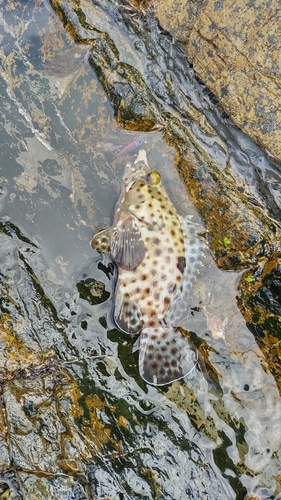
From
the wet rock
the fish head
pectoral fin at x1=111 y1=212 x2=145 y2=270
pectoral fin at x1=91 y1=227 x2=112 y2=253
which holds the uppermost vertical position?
the wet rock

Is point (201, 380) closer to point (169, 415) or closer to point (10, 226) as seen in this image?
point (169, 415)

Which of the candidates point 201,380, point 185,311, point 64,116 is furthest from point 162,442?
point 64,116

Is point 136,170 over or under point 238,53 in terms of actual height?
under

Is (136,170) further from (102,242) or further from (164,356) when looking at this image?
(164,356)

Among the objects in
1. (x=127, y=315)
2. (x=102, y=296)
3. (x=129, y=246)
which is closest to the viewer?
(x=129, y=246)

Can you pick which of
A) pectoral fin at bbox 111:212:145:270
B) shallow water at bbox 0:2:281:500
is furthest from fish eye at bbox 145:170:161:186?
pectoral fin at bbox 111:212:145:270

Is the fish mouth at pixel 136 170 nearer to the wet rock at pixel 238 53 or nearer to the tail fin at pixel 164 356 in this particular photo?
the wet rock at pixel 238 53

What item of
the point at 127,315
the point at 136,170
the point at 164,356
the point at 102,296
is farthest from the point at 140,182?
the point at 164,356

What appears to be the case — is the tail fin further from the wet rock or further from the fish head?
the wet rock
